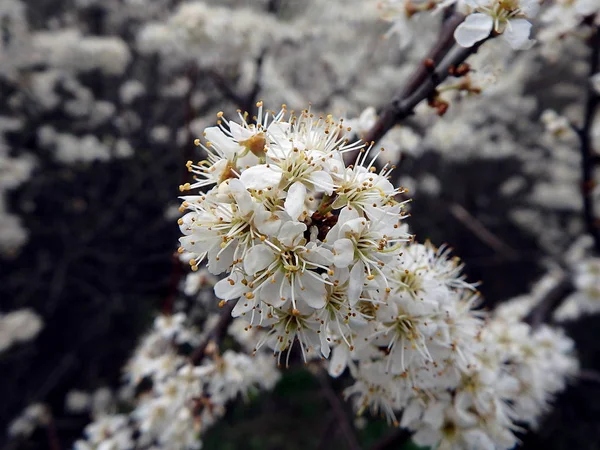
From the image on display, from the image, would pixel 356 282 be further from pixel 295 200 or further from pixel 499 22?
pixel 499 22

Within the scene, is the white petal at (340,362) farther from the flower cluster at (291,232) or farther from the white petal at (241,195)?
the white petal at (241,195)

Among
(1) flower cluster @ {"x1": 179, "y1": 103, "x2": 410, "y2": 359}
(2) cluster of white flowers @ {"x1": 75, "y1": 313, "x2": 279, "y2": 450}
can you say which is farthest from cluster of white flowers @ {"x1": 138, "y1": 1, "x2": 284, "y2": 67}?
(1) flower cluster @ {"x1": 179, "y1": 103, "x2": 410, "y2": 359}

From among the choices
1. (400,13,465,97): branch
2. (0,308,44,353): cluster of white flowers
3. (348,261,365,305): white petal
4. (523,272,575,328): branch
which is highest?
(0,308,44,353): cluster of white flowers

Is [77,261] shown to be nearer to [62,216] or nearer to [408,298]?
[62,216]

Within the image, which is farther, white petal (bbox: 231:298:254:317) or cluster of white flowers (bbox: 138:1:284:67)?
cluster of white flowers (bbox: 138:1:284:67)

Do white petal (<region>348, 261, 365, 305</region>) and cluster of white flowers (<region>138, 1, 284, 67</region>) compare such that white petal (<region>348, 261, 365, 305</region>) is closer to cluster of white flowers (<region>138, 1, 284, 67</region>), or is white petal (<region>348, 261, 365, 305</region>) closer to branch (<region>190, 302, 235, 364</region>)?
branch (<region>190, 302, 235, 364</region>)

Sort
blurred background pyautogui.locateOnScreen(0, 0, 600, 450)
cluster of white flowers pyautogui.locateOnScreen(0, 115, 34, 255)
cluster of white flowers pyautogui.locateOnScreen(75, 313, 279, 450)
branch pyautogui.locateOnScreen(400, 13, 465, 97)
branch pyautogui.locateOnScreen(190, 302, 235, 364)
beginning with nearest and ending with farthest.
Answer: branch pyautogui.locateOnScreen(400, 13, 465, 97), branch pyautogui.locateOnScreen(190, 302, 235, 364), cluster of white flowers pyautogui.locateOnScreen(75, 313, 279, 450), cluster of white flowers pyautogui.locateOnScreen(0, 115, 34, 255), blurred background pyautogui.locateOnScreen(0, 0, 600, 450)

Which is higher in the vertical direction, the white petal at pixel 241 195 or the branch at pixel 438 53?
the branch at pixel 438 53

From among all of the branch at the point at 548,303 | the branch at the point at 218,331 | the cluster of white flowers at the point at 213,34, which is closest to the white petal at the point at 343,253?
the branch at the point at 218,331
